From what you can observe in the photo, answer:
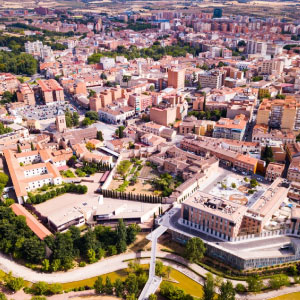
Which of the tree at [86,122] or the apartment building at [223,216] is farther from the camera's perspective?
the tree at [86,122]

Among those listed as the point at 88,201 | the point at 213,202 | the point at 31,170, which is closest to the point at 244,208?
the point at 213,202

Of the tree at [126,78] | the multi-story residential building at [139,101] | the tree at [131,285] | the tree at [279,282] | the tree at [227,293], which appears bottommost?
the tree at [279,282]

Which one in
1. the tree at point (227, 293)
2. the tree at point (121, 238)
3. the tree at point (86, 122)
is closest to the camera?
the tree at point (227, 293)

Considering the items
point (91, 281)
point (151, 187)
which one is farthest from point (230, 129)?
point (91, 281)

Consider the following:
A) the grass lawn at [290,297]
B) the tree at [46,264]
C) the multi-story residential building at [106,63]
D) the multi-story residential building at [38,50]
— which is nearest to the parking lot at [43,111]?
the multi-story residential building at [106,63]

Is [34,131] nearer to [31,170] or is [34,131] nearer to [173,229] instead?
[31,170]

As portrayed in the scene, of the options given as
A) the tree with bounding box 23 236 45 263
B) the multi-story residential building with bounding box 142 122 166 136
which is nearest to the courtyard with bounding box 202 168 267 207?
the multi-story residential building with bounding box 142 122 166 136

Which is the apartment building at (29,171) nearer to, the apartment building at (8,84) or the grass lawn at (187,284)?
the grass lawn at (187,284)
